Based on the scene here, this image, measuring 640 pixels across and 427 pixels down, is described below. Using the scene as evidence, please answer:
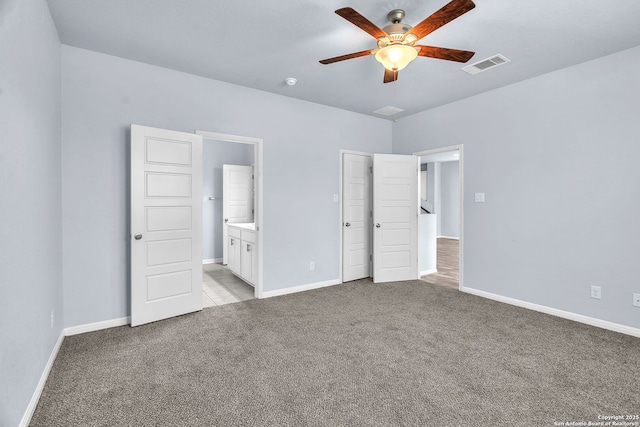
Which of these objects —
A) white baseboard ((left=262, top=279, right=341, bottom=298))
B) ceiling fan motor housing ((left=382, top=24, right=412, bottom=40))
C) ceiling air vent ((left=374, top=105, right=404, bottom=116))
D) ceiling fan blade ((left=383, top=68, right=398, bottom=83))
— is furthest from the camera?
ceiling air vent ((left=374, top=105, right=404, bottom=116))

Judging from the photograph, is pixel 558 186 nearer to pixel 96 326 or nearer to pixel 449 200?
pixel 96 326

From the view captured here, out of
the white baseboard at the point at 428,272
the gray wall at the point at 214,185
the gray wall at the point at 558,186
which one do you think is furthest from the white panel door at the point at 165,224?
the white baseboard at the point at 428,272

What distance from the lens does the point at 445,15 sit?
1900mm

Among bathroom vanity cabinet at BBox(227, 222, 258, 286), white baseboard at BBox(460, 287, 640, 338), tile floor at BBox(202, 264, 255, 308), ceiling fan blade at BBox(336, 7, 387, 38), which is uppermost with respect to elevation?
ceiling fan blade at BBox(336, 7, 387, 38)

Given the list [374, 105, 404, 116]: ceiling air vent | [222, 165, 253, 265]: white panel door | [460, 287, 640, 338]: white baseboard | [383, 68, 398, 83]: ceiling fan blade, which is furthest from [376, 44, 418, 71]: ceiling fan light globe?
[222, 165, 253, 265]: white panel door

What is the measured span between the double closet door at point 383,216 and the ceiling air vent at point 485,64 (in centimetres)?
168

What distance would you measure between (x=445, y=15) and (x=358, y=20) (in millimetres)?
543

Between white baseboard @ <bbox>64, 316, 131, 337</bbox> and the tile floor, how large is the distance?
85 centimetres

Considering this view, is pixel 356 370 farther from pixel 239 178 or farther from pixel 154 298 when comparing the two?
pixel 239 178

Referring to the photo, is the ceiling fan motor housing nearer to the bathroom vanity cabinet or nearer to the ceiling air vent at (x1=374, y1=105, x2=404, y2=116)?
the ceiling air vent at (x1=374, y1=105, x2=404, y2=116)

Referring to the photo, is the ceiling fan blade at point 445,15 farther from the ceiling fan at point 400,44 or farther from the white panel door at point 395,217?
the white panel door at point 395,217

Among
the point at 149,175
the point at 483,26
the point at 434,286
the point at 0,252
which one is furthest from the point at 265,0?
the point at 434,286

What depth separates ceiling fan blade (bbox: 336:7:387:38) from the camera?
184cm

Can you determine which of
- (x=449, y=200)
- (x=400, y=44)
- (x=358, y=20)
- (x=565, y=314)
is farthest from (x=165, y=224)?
(x=449, y=200)
